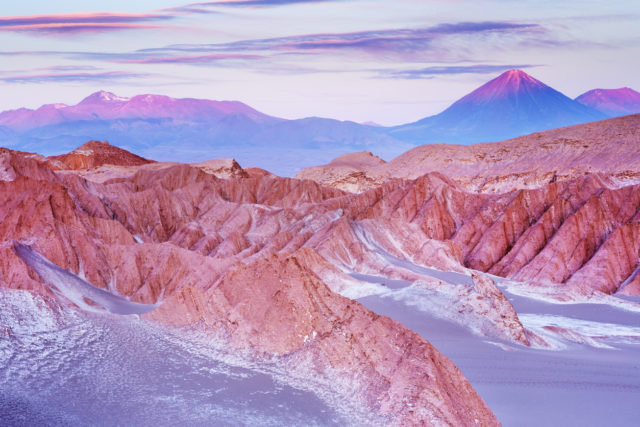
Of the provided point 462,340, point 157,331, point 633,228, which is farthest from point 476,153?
point 157,331

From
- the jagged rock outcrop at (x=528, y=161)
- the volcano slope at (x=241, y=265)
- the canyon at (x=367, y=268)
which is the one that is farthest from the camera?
the jagged rock outcrop at (x=528, y=161)

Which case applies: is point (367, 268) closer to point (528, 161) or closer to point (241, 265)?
point (241, 265)

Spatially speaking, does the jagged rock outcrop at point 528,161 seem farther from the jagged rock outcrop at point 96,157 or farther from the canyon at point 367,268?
the jagged rock outcrop at point 96,157

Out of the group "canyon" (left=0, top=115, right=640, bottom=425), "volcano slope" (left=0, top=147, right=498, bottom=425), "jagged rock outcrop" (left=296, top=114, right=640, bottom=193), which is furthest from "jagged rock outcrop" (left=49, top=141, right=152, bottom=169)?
"jagged rock outcrop" (left=296, top=114, right=640, bottom=193)

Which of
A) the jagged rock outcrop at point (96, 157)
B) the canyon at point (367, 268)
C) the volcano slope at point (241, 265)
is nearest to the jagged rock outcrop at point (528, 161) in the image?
the canyon at point (367, 268)

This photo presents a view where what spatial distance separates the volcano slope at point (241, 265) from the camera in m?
19.9

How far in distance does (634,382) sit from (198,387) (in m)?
15.2

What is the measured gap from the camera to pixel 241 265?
38.7m

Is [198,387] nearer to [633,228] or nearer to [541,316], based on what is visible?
[541,316]

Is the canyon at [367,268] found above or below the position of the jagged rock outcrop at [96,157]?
above

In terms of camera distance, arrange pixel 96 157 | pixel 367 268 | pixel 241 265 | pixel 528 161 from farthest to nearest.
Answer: pixel 96 157 → pixel 528 161 → pixel 367 268 → pixel 241 265

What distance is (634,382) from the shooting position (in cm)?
2570

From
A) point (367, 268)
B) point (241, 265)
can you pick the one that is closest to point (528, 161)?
point (367, 268)

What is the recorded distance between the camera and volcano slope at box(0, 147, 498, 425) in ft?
65.3
